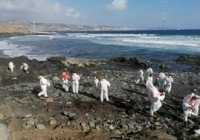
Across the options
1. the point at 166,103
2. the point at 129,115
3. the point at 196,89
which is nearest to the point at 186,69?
the point at 196,89

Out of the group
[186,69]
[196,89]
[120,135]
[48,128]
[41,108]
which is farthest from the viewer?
[186,69]

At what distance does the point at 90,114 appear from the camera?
20922mm

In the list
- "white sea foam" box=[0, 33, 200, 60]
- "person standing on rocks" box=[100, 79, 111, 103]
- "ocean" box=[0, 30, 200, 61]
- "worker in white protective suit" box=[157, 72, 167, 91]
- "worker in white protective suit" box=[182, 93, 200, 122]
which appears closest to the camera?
"worker in white protective suit" box=[182, 93, 200, 122]

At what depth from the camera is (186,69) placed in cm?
4253

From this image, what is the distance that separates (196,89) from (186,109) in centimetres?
915

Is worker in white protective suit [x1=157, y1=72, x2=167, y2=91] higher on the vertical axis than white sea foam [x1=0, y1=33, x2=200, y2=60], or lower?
higher

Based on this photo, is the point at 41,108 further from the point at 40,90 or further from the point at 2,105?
the point at 40,90

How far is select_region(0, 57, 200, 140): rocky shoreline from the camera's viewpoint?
18.0m

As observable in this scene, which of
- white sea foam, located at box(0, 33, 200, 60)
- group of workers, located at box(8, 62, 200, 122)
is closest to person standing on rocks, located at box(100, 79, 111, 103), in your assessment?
group of workers, located at box(8, 62, 200, 122)

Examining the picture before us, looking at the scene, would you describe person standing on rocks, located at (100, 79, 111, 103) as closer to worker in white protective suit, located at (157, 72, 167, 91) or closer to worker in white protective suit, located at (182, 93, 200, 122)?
worker in white protective suit, located at (182, 93, 200, 122)

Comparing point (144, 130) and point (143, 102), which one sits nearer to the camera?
point (144, 130)

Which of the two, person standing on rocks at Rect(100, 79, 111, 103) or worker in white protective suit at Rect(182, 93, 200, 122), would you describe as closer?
worker in white protective suit at Rect(182, 93, 200, 122)

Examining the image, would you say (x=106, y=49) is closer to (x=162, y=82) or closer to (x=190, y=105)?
(x=162, y=82)

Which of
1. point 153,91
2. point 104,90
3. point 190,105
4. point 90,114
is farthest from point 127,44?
point 190,105
